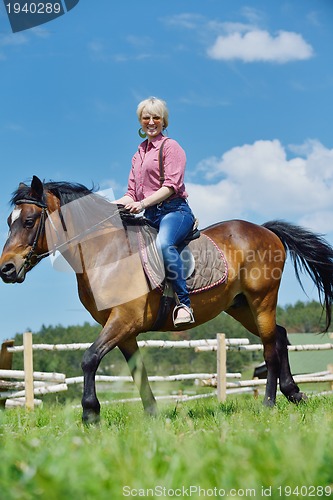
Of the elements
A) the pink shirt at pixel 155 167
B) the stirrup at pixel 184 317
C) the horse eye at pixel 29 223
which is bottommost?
the stirrup at pixel 184 317

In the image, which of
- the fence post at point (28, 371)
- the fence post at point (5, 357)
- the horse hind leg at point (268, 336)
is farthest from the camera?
the fence post at point (5, 357)

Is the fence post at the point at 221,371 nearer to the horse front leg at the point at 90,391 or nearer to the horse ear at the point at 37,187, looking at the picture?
the horse front leg at the point at 90,391

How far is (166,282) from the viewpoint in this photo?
5.59 metres

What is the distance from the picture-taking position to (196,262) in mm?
5926

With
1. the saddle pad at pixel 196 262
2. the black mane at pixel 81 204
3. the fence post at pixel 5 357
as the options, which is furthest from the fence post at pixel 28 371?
the black mane at pixel 81 204

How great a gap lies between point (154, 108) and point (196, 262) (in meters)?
1.49

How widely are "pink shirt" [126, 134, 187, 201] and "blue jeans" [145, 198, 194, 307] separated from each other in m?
0.13

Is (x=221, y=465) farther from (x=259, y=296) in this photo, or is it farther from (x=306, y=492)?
(x=259, y=296)

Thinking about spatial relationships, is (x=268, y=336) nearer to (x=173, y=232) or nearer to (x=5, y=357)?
(x=173, y=232)

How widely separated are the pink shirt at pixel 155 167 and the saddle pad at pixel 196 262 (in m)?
0.39

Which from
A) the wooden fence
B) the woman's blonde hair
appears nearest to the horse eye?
the woman's blonde hair

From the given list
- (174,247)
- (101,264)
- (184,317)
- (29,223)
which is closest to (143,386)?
(184,317)

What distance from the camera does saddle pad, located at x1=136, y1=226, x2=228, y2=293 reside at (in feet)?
18.1

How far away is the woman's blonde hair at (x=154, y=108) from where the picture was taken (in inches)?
227
